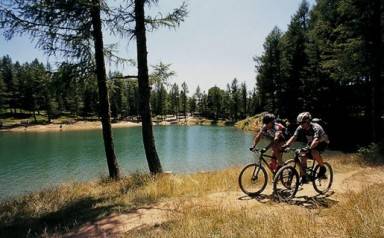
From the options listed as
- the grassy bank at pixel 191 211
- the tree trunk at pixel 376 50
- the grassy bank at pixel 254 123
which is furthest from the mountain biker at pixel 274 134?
the grassy bank at pixel 254 123

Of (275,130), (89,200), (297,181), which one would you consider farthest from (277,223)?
(89,200)

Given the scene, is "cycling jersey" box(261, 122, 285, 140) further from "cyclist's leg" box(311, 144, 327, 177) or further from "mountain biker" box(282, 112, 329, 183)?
"cyclist's leg" box(311, 144, 327, 177)

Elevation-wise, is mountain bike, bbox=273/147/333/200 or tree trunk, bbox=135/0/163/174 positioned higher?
tree trunk, bbox=135/0/163/174

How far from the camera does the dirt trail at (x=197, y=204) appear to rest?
6918mm

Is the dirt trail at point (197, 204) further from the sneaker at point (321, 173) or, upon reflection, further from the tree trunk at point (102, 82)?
the tree trunk at point (102, 82)

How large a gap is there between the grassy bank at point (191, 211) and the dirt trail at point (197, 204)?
0.09m

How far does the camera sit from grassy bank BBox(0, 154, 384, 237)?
5438 mm

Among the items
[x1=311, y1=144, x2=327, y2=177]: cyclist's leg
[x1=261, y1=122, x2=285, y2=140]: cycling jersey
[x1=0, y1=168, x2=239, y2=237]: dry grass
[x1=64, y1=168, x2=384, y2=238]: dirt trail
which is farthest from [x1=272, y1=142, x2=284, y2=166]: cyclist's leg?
[x1=0, y1=168, x2=239, y2=237]: dry grass

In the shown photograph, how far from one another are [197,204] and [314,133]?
11.1ft

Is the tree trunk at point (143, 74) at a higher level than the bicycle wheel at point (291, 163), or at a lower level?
higher

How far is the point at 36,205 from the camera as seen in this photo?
923cm

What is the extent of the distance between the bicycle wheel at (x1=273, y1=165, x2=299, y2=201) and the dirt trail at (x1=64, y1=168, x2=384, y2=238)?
205 mm

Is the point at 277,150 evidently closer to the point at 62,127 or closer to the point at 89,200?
the point at 89,200

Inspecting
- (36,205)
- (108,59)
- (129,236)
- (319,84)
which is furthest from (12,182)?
(319,84)
